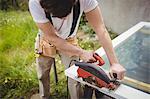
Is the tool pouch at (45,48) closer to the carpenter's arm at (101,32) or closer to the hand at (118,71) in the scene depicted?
the carpenter's arm at (101,32)

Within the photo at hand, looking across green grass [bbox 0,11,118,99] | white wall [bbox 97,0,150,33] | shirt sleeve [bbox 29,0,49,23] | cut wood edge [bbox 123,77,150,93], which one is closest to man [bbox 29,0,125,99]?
shirt sleeve [bbox 29,0,49,23]

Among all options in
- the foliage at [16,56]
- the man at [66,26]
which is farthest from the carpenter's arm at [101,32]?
the foliage at [16,56]

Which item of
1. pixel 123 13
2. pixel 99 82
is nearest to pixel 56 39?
pixel 99 82

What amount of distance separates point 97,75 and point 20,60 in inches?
72.8

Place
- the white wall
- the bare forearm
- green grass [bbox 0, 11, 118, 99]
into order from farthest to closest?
the white wall → green grass [bbox 0, 11, 118, 99] → the bare forearm

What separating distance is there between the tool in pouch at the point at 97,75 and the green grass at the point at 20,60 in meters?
1.11

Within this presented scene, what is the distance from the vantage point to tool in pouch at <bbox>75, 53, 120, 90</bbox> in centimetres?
155

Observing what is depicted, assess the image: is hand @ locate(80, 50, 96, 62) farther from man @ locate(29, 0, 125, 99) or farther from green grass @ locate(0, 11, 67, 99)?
green grass @ locate(0, 11, 67, 99)

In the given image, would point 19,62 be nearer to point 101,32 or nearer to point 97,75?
point 101,32

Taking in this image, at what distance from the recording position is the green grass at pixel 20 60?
2785 mm

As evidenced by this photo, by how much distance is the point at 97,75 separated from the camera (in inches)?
61.6

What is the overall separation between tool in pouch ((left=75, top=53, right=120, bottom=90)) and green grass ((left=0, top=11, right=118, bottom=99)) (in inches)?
43.8

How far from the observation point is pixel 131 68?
6.35 ft

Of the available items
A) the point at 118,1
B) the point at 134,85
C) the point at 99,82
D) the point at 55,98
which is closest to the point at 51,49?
the point at 99,82
